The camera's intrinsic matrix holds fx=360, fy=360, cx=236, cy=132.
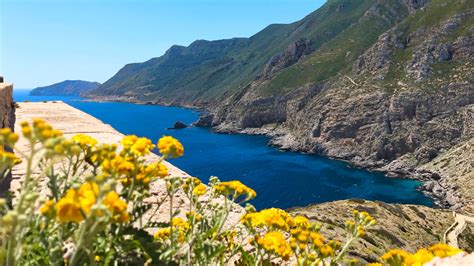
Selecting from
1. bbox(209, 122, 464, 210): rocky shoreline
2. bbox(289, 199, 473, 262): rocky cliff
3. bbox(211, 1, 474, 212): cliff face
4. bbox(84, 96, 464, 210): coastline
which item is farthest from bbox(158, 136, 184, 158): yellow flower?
bbox(211, 1, 474, 212): cliff face

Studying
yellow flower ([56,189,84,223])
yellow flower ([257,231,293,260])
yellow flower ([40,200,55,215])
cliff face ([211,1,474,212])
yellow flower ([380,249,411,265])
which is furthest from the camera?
cliff face ([211,1,474,212])

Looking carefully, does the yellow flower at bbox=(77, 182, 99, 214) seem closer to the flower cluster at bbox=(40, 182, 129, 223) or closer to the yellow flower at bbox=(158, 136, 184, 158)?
the flower cluster at bbox=(40, 182, 129, 223)

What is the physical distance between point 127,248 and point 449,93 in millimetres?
150988

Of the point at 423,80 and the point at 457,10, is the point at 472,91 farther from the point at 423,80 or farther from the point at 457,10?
the point at 457,10

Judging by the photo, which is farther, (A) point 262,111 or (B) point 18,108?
(A) point 262,111

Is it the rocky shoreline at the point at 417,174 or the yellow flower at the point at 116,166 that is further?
the rocky shoreline at the point at 417,174

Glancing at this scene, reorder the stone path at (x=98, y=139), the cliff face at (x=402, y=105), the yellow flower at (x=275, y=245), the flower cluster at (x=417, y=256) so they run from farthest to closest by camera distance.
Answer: the cliff face at (x=402, y=105), the stone path at (x=98, y=139), the yellow flower at (x=275, y=245), the flower cluster at (x=417, y=256)

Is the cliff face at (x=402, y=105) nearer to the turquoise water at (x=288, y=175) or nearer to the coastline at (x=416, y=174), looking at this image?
the coastline at (x=416, y=174)

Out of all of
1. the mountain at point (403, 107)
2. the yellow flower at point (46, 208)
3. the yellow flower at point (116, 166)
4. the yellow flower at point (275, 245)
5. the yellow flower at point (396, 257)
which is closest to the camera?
the yellow flower at point (46, 208)

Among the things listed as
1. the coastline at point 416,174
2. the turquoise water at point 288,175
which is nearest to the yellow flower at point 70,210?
the turquoise water at point 288,175

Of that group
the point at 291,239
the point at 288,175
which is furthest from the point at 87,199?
the point at 288,175

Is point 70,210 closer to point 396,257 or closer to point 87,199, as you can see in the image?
point 87,199

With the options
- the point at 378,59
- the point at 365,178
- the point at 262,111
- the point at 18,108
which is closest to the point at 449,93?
the point at 378,59

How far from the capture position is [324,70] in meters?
197
